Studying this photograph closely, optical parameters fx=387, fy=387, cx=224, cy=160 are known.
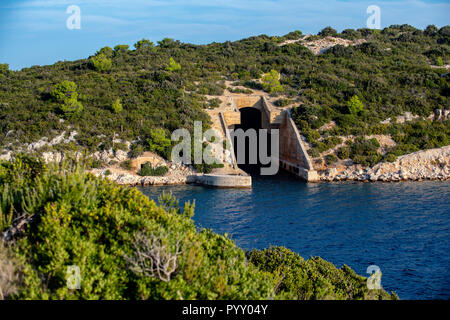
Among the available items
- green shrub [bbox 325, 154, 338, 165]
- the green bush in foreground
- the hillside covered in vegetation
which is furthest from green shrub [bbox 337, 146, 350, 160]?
the green bush in foreground

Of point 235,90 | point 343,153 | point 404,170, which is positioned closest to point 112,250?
point 343,153

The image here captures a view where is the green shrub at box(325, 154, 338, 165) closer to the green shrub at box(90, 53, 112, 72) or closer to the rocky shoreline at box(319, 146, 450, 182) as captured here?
the rocky shoreline at box(319, 146, 450, 182)

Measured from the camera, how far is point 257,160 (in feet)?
188

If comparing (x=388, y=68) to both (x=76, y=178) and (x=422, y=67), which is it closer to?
(x=422, y=67)

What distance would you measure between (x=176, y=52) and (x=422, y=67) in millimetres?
46514

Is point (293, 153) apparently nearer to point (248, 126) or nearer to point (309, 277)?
point (248, 126)

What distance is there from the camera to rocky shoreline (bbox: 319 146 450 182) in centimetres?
4238

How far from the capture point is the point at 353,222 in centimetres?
2925

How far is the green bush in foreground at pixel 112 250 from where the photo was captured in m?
10.5

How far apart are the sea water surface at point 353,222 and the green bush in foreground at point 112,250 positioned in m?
7.20

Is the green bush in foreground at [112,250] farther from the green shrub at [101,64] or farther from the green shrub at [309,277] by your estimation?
the green shrub at [101,64]

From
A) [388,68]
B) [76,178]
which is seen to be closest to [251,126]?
[388,68]

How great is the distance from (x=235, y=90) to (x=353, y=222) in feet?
122

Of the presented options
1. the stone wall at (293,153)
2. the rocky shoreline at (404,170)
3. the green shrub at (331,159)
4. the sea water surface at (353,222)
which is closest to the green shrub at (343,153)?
the green shrub at (331,159)
